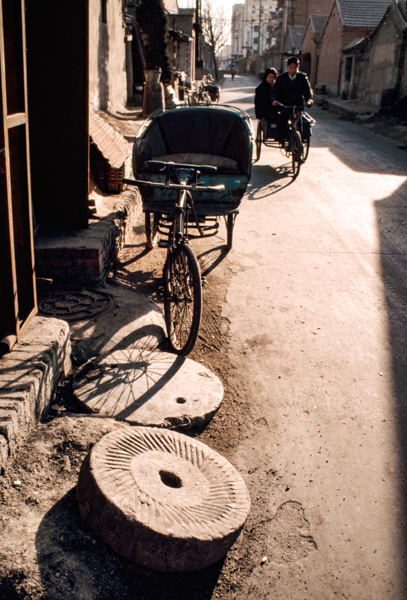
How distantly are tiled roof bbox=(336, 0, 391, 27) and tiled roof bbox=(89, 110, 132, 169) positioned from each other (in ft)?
108

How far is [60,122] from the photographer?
15.9 ft

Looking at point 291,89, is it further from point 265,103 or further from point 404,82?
point 404,82

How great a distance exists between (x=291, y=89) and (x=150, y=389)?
9147mm

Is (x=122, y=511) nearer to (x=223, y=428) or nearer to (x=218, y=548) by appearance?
(x=218, y=548)

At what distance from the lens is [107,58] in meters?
14.7

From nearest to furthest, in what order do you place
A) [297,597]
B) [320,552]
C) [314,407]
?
[297,597]
[320,552]
[314,407]

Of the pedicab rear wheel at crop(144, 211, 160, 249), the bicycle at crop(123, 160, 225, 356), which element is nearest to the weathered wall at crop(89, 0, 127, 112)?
the pedicab rear wheel at crop(144, 211, 160, 249)

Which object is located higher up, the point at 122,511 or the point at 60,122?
the point at 60,122

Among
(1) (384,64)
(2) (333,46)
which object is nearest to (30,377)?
(1) (384,64)

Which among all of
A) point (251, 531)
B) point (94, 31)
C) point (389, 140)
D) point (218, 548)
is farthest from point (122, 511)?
point (389, 140)

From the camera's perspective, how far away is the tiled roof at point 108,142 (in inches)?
277

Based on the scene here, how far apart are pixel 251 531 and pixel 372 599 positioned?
1.89ft

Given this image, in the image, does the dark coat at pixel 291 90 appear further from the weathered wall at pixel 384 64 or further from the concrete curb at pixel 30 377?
the weathered wall at pixel 384 64

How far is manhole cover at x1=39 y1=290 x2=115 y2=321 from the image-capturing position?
426cm
